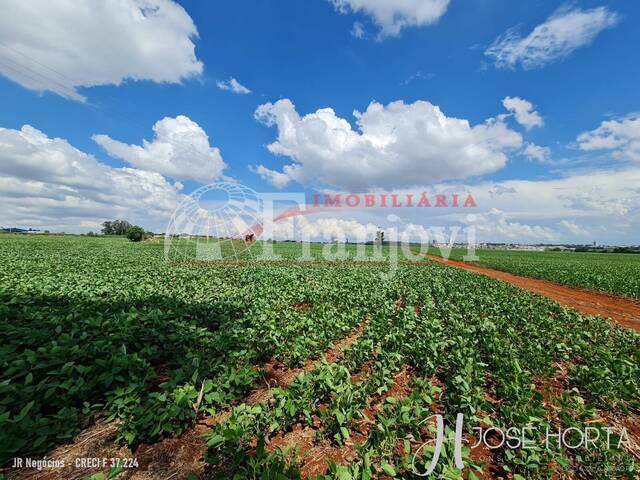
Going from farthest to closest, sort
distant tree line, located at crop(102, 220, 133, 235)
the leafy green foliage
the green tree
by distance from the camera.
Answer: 1. distant tree line, located at crop(102, 220, 133, 235)
2. the green tree
3. the leafy green foliage

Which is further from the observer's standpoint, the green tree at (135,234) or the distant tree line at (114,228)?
the distant tree line at (114,228)

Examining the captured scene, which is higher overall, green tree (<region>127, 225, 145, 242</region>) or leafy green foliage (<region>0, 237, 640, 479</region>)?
green tree (<region>127, 225, 145, 242</region>)

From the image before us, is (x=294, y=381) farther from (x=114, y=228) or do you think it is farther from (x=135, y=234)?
(x=114, y=228)

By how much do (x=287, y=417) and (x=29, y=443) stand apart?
9.56 feet

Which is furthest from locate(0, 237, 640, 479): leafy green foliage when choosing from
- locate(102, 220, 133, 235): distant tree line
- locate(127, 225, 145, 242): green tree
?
locate(102, 220, 133, 235): distant tree line

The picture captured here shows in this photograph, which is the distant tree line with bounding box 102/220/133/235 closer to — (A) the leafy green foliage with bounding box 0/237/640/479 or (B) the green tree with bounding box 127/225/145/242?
(B) the green tree with bounding box 127/225/145/242

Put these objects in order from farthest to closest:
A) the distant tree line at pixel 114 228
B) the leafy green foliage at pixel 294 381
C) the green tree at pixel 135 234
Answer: the distant tree line at pixel 114 228, the green tree at pixel 135 234, the leafy green foliage at pixel 294 381

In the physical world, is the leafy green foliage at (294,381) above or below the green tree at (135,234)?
below

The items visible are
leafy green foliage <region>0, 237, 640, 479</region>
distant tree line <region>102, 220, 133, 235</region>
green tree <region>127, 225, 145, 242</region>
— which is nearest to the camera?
leafy green foliage <region>0, 237, 640, 479</region>

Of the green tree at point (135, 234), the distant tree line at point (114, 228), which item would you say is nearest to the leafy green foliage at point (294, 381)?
the green tree at point (135, 234)

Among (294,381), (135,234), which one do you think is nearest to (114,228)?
(135,234)

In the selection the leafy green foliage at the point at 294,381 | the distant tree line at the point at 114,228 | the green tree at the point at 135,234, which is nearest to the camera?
the leafy green foliage at the point at 294,381

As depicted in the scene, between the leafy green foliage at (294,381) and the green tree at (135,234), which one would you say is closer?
the leafy green foliage at (294,381)

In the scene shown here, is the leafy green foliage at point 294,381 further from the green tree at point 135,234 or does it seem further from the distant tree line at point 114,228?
the distant tree line at point 114,228
